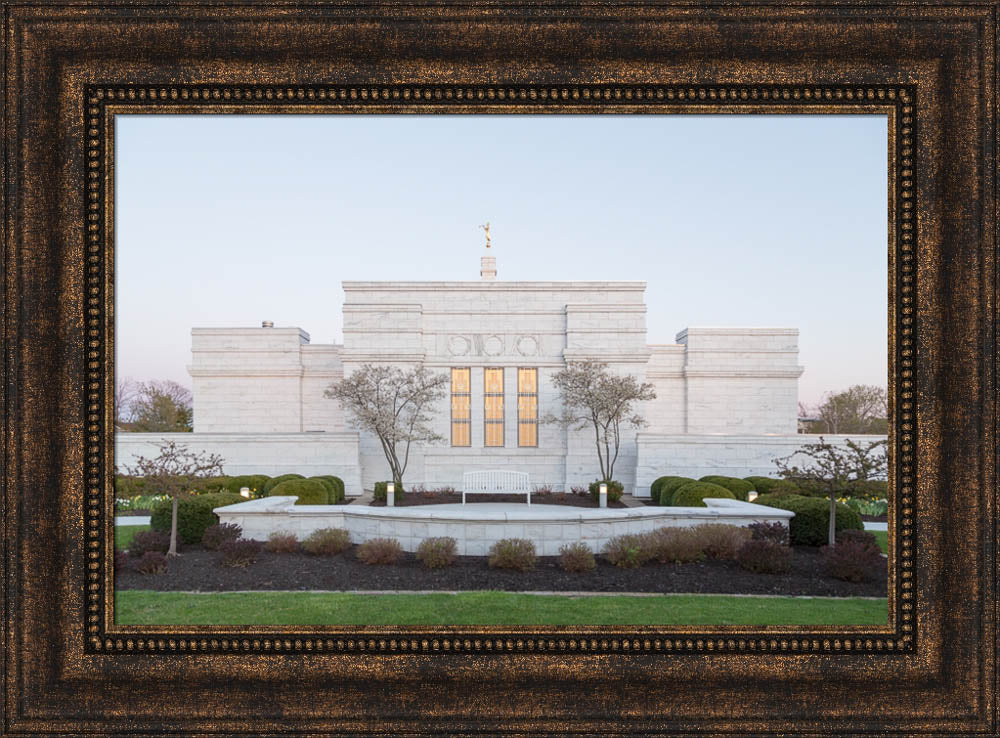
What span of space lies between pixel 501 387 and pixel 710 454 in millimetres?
6791

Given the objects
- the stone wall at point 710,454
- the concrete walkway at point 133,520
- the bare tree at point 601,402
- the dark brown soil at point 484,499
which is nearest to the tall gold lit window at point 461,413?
the bare tree at point 601,402

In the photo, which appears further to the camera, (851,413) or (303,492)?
(851,413)

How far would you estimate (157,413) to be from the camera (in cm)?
2248

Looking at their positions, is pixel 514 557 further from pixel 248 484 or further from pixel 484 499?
pixel 248 484

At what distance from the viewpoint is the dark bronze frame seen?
10.0 feet

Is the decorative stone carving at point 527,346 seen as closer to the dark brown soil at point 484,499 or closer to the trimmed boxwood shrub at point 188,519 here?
the dark brown soil at point 484,499

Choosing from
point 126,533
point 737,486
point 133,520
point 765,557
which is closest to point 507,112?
point 765,557

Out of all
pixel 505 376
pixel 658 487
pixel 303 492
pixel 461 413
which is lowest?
pixel 658 487

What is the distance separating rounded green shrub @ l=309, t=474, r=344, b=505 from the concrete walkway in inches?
171

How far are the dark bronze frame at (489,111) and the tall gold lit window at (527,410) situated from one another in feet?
53.7

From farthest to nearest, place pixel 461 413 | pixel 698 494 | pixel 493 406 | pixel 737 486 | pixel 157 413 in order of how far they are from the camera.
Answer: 1. pixel 157 413
2. pixel 493 406
3. pixel 461 413
4. pixel 737 486
5. pixel 698 494

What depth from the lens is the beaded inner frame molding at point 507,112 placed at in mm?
3113

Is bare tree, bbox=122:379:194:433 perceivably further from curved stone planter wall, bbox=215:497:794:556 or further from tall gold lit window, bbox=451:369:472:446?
curved stone planter wall, bbox=215:497:794:556

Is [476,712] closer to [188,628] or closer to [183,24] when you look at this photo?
[188,628]
